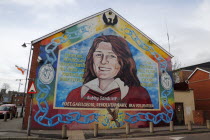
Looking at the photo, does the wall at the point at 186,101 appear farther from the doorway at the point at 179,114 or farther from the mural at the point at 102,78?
the mural at the point at 102,78

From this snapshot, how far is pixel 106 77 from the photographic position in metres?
14.5

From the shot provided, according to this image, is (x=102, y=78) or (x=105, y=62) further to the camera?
(x=105, y=62)

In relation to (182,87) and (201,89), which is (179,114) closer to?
(182,87)

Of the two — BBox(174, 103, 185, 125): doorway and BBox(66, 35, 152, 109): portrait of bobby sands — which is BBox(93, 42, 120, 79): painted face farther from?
BBox(174, 103, 185, 125): doorway

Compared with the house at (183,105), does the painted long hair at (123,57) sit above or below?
above

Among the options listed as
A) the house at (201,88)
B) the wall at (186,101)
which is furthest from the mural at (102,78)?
the house at (201,88)

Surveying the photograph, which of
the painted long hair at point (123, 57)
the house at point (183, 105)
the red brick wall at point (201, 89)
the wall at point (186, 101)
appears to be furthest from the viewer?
the red brick wall at point (201, 89)

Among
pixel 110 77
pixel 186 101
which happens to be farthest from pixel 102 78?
pixel 186 101

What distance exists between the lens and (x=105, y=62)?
48.4 feet

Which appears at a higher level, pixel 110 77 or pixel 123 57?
pixel 123 57

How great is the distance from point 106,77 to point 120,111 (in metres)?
3.27

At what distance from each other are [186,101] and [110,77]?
30.4 ft

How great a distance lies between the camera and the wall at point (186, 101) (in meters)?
17.0

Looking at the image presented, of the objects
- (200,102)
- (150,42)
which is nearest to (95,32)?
(150,42)
